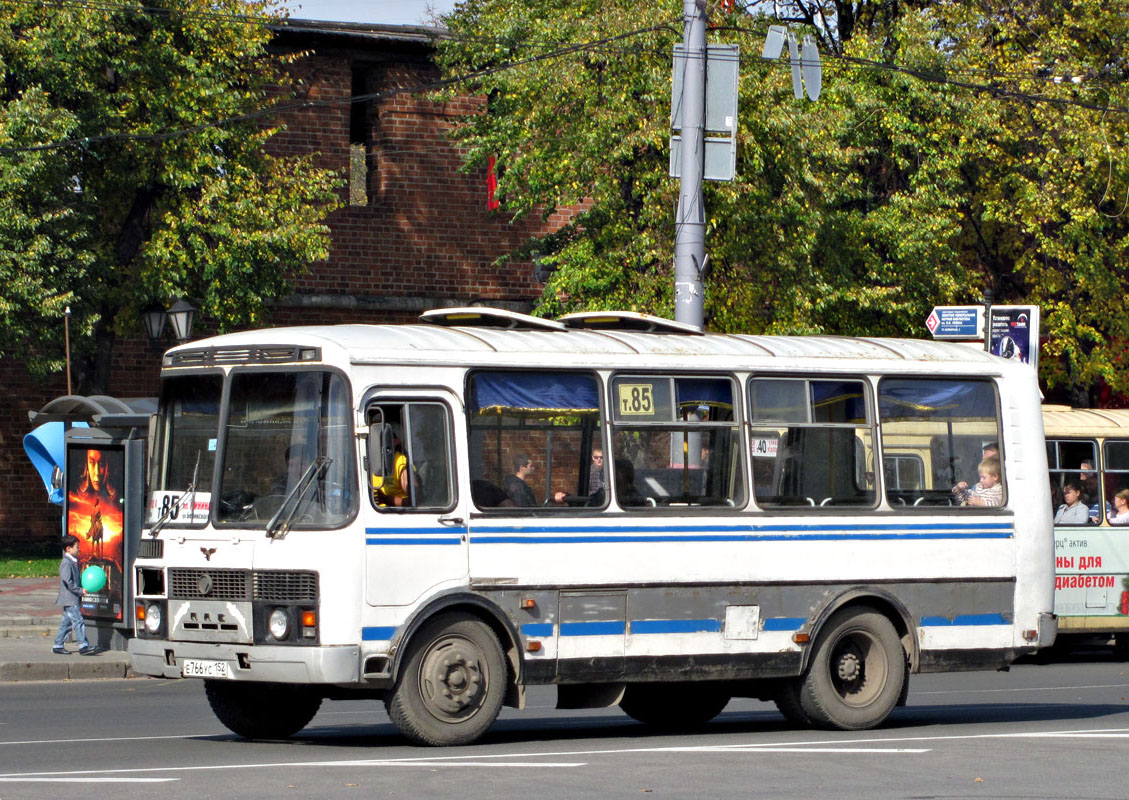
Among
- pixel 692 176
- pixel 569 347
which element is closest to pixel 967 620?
pixel 569 347

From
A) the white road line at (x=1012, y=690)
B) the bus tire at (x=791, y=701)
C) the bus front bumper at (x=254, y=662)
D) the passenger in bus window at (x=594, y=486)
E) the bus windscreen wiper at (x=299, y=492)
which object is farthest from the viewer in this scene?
the white road line at (x=1012, y=690)

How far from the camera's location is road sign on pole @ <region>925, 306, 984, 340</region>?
859 inches

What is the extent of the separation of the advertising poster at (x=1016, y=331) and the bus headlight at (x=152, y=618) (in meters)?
12.5

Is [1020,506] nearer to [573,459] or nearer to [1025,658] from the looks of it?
[573,459]

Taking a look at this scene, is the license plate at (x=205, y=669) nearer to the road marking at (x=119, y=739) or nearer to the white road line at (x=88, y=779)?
the road marking at (x=119, y=739)

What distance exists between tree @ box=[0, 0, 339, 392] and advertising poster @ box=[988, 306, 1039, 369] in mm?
12788

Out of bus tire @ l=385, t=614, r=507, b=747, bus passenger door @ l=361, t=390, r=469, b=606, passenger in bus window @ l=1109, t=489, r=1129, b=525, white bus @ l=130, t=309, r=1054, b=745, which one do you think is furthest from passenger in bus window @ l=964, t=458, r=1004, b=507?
passenger in bus window @ l=1109, t=489, r=1129, b=525

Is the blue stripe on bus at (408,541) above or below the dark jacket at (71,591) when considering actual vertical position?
above

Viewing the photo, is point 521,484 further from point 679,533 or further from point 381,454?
point 679,533

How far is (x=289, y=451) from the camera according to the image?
37.2ft

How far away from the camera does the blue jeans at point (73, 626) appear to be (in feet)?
66.2

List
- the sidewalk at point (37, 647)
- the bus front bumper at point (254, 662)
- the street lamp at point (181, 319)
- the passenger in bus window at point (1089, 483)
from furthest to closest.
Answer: the street lamp at point (181, 319), the passenger in bus window at point (1089, 483), the sidewalk at point (37, 647), the bus front bumper at point (254, 662)

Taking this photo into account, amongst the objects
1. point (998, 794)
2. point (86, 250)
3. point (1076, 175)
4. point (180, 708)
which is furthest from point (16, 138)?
point (998, 794)

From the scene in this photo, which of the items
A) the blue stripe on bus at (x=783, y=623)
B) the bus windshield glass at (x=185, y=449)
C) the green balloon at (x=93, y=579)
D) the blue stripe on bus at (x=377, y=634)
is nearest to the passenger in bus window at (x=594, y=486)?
the blue stripe on bus at (x=783, y=623)
